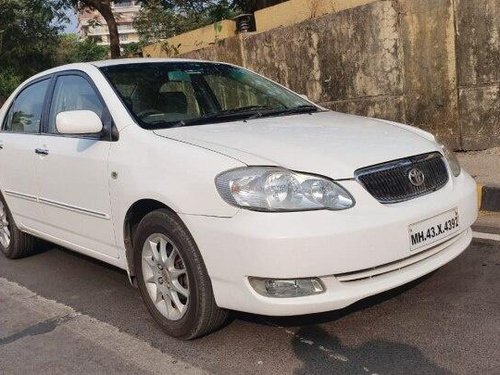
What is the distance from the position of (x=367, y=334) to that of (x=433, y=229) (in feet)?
2.11

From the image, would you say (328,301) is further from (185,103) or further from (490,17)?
(490,17)

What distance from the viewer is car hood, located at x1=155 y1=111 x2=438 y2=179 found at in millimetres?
2963

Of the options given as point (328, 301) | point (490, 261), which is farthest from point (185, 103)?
point (490, 261)

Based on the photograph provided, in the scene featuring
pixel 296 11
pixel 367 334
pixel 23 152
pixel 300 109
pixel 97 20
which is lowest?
pixel 367 334

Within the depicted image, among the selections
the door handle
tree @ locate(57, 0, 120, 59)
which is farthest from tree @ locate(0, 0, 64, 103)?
the door handle

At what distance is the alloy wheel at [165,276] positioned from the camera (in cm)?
Answer: 321

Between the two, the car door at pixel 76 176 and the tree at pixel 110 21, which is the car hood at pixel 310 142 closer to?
the car door at pixel 76 176

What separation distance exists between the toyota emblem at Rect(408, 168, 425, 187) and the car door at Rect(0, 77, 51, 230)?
9.05 ft

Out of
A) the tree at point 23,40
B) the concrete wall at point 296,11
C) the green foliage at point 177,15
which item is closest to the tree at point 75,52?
the tree at point 23,40

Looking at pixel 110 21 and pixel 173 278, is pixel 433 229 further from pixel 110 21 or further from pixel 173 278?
pixel 110 21

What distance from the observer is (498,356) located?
109 inches

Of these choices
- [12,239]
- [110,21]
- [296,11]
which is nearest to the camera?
[12,239]

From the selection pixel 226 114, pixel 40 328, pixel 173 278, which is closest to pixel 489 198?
pixel 226 114

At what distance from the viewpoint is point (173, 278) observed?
3234mm
